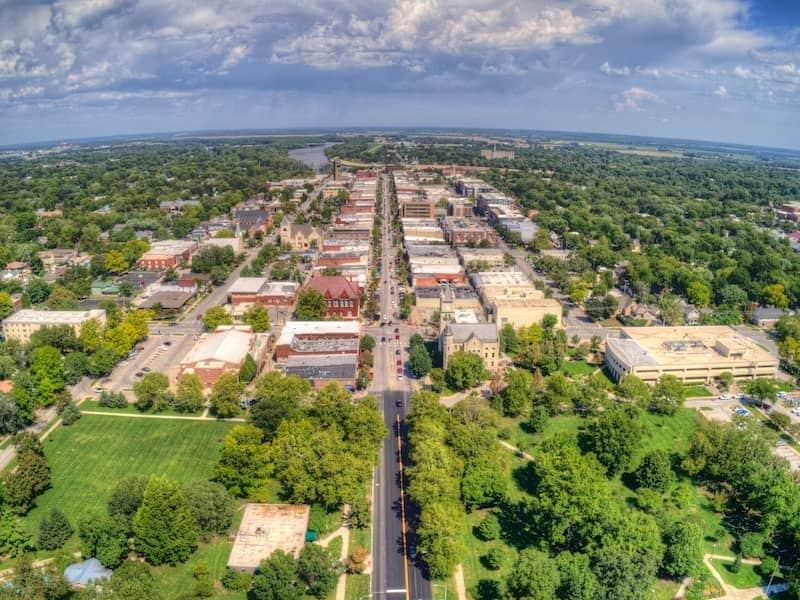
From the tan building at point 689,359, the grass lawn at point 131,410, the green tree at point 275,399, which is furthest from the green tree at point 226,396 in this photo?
the tan building at point 689,359

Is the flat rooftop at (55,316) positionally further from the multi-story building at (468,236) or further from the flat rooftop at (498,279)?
the multi-story building at (468,236)

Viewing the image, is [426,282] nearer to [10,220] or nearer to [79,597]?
[79,597]

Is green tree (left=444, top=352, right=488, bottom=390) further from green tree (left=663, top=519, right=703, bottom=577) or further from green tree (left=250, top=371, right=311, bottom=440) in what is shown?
green tree (left=663, top=519, right=703, bottom=577)

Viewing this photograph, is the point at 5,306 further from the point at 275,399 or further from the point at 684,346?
the point at 684,346

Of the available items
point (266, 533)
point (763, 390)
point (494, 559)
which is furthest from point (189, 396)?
point (763, 390)

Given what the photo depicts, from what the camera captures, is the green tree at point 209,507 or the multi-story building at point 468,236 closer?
the green tree at point 209,507

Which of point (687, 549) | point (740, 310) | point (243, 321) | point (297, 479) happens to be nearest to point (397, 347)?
point (243, 321)
